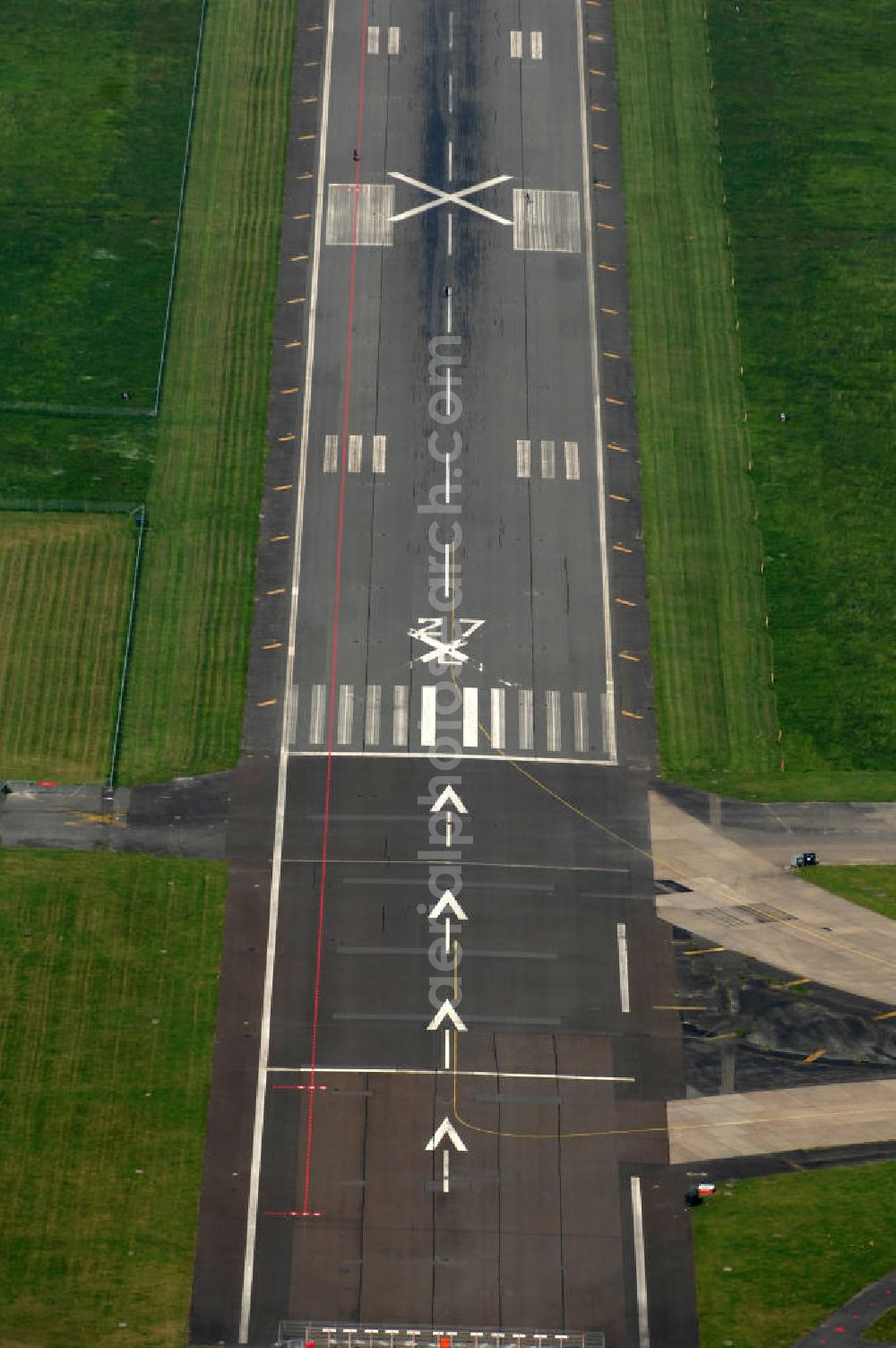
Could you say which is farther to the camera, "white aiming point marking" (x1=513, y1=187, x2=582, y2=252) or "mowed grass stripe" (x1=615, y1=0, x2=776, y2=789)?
"white aiming point marking" (x1=513, y1=187, x2=582, y2=252)

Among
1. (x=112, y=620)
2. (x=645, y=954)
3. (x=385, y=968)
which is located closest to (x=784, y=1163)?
(x=645, y=954)

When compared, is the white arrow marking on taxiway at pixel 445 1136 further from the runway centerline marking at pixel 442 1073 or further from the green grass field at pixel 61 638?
the green grass field at pixel 61 638

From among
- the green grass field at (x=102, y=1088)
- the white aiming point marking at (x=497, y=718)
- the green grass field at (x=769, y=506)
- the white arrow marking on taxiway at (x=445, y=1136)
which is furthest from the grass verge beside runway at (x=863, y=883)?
the green grass field at (x=102, y=1088)

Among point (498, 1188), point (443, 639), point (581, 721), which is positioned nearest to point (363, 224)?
point (443, 639)

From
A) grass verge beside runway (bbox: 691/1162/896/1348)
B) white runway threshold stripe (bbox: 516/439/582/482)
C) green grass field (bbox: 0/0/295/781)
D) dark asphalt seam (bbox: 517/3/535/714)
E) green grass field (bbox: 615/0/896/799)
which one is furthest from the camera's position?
white runway threshold stripe (bbox: 516/439/582/482)

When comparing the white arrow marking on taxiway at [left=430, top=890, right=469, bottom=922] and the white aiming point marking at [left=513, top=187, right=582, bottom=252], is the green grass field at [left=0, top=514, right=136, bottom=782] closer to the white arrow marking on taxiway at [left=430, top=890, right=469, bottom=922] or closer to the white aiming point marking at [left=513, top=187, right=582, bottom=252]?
the white arrow marking on taxiway at [left=430, top=890, right=469, bottom=922]

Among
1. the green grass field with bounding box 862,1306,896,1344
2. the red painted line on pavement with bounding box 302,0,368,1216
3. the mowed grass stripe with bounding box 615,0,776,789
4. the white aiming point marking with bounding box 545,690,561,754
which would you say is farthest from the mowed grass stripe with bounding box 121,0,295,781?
the green grass field with bounding box 862,1306,896,1344
